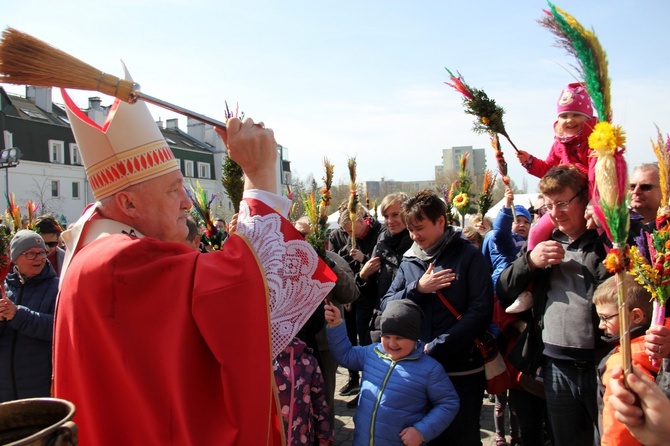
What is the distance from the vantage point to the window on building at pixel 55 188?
123ft

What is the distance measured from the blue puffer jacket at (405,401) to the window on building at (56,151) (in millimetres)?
38197

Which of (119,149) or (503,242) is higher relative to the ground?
(119,149)

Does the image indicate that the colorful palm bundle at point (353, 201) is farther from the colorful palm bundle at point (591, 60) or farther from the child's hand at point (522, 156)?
the colorful palm bundle at point (591, 60)

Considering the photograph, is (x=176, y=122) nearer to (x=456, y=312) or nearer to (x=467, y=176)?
(x=467, y=176)

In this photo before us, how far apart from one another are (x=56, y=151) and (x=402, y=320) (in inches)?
1539

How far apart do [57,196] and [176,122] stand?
42.9 feet

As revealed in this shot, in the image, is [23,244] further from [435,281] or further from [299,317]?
[299,317]

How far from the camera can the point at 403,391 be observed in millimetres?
3617

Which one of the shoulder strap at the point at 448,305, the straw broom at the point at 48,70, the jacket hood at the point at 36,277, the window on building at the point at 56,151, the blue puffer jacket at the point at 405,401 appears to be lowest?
the blue puffer jacket at the point at 405,401

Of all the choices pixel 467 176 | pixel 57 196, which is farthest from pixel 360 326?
pixel 57 196

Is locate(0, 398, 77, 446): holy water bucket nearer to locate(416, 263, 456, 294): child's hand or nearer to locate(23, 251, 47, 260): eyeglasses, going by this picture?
locate(416, 263, 456, 294): child's hand

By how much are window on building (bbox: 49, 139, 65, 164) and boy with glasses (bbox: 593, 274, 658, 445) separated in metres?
39.4

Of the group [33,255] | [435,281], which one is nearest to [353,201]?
[435,281]

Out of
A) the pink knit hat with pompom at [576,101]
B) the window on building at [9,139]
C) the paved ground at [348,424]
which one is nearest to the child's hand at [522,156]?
the pink knit hat with pompom at [576,101]
